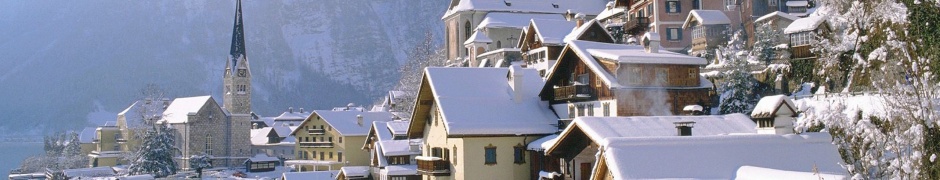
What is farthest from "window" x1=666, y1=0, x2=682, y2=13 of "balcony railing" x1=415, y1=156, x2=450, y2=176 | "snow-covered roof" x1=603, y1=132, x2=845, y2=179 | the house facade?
"snow-covered roof" x1=603, y1=132, x2=845, y2=179

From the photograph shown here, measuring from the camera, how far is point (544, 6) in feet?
253

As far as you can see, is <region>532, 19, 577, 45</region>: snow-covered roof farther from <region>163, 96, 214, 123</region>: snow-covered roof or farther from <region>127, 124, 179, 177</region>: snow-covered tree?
<region>163, 96, 214, 123</region>: snow-covered roof

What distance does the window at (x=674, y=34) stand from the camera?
50750mm

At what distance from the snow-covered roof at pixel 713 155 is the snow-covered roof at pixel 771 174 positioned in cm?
44

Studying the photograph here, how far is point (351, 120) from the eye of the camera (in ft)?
250

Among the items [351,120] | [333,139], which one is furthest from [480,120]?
[351,120]

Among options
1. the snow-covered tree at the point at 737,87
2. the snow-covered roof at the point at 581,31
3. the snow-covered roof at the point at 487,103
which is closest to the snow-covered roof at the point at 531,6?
the snow-covered roof at the point at 581,31

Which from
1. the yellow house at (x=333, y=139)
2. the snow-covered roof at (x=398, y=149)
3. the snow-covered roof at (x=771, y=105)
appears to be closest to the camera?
the snow-covered roof at (x=771, y=105)

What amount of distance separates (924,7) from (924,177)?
420 cm

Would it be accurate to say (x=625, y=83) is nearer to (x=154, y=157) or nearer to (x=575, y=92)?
(x=575, y=92)

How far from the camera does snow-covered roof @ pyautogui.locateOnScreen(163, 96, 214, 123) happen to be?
94.2 meters

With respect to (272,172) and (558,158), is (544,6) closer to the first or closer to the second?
(272,172)

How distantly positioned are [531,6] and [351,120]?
19016 mm

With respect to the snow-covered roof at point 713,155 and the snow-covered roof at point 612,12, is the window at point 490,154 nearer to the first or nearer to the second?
the snow-covered roof at point 713,155
